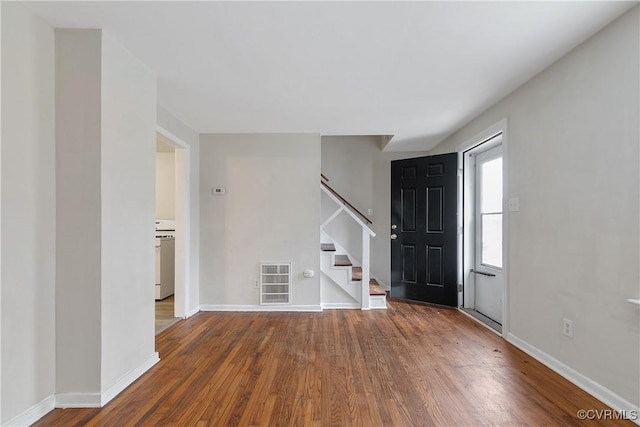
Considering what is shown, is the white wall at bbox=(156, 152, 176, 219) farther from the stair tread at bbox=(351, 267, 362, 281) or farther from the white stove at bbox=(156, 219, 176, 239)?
the stair tread at bbox=(351, 267, 362, 281)

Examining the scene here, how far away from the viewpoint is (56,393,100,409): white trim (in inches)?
76.5

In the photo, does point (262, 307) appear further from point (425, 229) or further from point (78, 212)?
point (78, 212)

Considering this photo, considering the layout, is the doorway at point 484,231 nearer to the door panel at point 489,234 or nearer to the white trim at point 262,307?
the door panel at point 489,234

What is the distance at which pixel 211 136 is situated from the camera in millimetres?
4223

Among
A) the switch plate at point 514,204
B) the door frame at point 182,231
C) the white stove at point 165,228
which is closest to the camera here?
the switch plate at point 514,204

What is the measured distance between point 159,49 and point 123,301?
5.81ft

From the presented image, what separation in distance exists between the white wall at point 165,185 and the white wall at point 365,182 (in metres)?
2.65

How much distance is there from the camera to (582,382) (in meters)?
2.14

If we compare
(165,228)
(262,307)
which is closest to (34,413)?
(262,307)

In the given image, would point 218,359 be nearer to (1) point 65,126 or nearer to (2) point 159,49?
(1) point 65,126

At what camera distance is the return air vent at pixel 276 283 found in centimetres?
417

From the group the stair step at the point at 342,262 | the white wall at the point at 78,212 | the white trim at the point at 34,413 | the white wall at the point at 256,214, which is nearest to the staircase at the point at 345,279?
the stair step at the point at 342,262

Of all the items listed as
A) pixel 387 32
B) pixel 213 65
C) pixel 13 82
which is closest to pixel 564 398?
pixel 387 32

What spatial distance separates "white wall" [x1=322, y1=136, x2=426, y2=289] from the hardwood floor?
2.11 m
